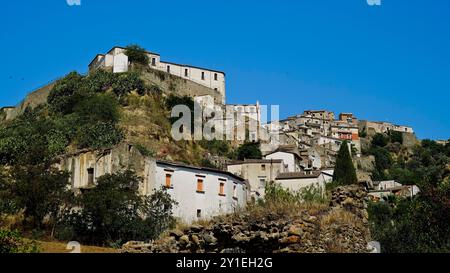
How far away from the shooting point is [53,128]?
68.9m

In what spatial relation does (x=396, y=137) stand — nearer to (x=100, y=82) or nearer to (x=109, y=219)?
(x=100, y=82)

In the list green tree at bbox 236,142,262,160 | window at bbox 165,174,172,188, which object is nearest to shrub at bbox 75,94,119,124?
green tree at bbox 236,142,262,160

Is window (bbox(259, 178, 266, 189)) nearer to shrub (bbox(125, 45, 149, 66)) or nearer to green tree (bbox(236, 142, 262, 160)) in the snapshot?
green tree (bbox(236, 142, 262, 160))

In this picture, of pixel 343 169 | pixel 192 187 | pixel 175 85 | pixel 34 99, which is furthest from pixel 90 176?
pixel 34 99

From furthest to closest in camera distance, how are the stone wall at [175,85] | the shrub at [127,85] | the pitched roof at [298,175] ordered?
the stone wall at [175,85]
the shrub at [127,85]
the pitched roof at [298,175]

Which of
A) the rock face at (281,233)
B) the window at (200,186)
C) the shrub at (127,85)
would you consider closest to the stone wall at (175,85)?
the shrub at (127,85)

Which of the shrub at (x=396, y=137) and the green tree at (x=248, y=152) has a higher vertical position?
the shrub at (x=396, y=137)

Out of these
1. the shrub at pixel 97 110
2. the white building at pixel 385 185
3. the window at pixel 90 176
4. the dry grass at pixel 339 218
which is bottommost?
the dry grass at pixel 339 218

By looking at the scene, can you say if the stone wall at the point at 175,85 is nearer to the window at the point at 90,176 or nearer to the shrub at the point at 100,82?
the shrub at the point at 100,82

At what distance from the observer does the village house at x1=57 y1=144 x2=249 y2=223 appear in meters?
48.8

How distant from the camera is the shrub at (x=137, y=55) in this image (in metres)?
91.4
